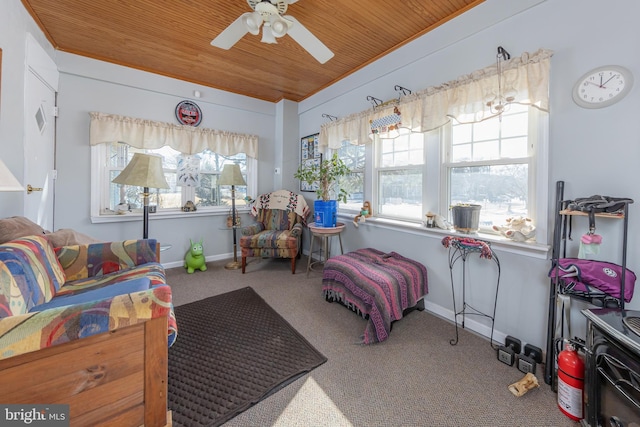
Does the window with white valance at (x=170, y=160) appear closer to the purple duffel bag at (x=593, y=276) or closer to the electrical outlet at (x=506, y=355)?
the electrical outlet at (x=506, y=355)

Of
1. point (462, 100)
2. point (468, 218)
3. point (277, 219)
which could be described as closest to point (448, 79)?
point (462, 100)

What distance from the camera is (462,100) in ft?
6.71

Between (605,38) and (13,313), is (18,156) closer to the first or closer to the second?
(13,313)

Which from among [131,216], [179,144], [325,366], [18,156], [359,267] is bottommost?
[325,366]

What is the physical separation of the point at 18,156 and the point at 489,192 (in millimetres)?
3714

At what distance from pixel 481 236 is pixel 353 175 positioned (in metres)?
1.73

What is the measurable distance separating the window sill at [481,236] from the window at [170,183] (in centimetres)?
223

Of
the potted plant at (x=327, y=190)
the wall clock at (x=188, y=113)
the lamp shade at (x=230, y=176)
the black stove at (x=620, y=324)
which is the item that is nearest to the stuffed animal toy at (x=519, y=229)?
the black stove at (x=620, y=324)

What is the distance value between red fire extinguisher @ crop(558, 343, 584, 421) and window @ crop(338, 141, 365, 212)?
7.38 feet

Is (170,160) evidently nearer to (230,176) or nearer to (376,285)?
(230,176)

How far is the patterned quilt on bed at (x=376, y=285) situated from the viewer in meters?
1.93

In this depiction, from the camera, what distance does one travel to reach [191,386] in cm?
148

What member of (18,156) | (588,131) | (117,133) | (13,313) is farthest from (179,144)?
(588,131)

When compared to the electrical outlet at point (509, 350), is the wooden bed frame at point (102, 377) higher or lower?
higher
